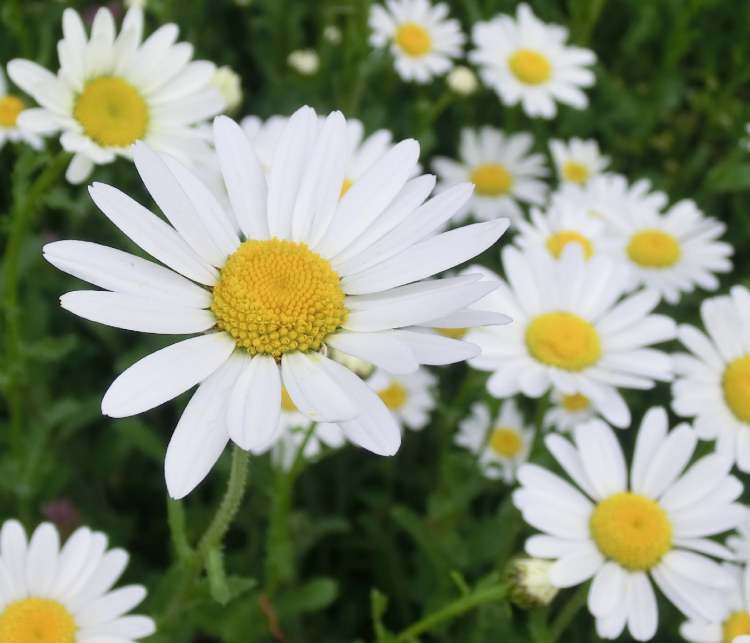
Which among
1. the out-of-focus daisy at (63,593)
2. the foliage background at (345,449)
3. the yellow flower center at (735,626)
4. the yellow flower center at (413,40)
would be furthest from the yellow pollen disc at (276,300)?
the yellow flower center at (413,40)

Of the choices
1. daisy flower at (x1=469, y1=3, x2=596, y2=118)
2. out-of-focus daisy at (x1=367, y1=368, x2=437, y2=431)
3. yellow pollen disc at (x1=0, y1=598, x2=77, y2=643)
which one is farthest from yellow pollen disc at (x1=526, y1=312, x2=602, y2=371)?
daisy flower at (x1=469, y1=3, x2=596, y2=118)

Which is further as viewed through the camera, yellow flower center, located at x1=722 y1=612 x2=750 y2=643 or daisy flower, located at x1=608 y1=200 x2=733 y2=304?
daisy flower, located at x1=608 y1=200 x2=733 y2=304

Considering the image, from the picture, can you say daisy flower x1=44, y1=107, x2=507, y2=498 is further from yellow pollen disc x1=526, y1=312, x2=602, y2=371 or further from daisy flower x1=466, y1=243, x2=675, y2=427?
yellow pollen disc x1=526, y1=312, x2=602, y2=371

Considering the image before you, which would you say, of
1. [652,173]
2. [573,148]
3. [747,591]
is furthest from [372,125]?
[747,591]

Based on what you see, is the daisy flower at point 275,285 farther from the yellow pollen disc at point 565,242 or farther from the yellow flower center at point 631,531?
the yellow pollen disc at point 565,242

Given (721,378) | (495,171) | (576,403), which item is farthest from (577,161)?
(721,378)
